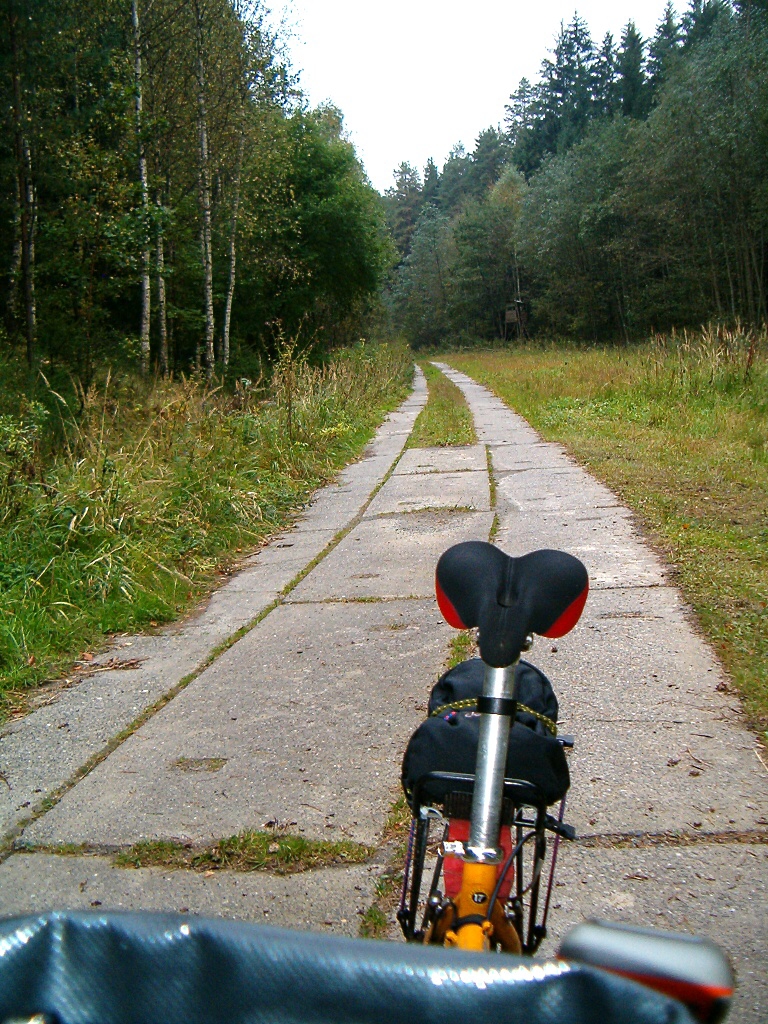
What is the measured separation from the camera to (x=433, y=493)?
8.55m

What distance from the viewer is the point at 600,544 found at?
19.8ft

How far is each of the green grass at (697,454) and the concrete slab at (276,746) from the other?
139cm

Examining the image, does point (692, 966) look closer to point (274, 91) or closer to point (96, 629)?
point (96, 629)

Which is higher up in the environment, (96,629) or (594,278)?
(594,278)

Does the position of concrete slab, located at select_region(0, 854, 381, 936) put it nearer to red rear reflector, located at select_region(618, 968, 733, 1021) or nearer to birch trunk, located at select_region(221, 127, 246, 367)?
red rear reflector, located at select_region(618, 968, 733, 1021)

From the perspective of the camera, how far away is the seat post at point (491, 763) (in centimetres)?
131

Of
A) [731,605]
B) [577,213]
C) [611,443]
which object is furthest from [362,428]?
[577,213]

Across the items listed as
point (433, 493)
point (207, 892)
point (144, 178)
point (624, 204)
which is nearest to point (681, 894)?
point (207, 892)

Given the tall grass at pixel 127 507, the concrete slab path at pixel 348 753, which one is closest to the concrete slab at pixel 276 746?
the concrete slab path at pixel 348 753

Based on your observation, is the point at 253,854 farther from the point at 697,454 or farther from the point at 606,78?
the point at 606,78

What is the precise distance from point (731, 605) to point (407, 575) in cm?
204

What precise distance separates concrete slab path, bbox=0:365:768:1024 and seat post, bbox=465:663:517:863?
3.42ft

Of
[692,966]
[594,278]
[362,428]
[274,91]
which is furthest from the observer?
[594,278]

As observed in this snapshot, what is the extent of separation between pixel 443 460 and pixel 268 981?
32.7 feet
